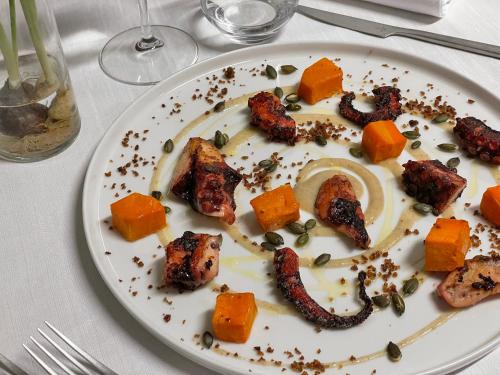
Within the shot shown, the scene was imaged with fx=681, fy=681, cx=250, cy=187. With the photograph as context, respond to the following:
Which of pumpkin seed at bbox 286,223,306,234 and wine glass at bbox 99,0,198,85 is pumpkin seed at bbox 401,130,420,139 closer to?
pumpkin seed at bbox 286,223,306,234

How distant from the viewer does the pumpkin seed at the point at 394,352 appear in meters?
1.26

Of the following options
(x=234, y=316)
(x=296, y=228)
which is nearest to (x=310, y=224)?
(x=296, y=228)

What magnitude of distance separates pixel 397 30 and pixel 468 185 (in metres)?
0.66

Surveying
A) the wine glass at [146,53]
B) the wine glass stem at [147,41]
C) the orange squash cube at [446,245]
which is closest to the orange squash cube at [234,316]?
the orange squash cube at [446,245]

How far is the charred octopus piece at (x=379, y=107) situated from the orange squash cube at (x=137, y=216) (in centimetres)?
57

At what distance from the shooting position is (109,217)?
153cm

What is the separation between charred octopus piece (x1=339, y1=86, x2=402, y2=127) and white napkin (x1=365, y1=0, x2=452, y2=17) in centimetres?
47

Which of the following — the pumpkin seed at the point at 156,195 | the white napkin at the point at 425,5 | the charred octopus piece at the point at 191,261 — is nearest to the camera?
the charred octopus piece at the point at 191,261

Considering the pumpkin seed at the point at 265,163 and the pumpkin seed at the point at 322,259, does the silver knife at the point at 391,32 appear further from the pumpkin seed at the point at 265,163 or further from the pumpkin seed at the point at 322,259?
the pumpkin seed at the point at 322,259

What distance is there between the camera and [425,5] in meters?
2.11

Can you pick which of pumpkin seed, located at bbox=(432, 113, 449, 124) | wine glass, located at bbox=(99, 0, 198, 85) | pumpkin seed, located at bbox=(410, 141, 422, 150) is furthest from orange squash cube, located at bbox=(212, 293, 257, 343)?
wine glass, located at bbox=(99, 0, 198, 85)

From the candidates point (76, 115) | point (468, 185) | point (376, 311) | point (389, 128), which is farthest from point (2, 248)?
point (468, 185)

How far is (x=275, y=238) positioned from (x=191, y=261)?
209mm

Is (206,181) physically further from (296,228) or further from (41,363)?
(41,363)
